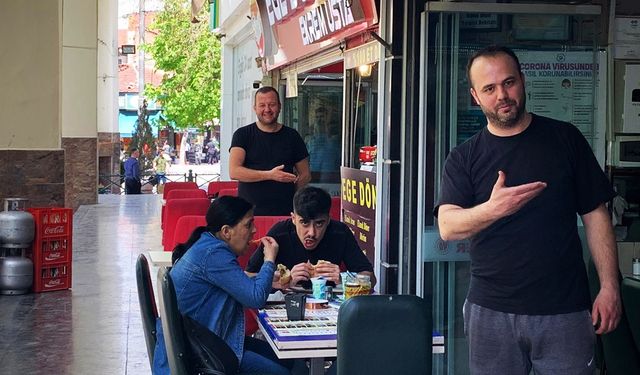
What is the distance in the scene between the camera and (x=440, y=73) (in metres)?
6.79

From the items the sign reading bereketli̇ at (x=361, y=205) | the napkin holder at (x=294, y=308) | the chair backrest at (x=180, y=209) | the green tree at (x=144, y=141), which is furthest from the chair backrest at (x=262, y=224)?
the green tree at (x=144, y=141)

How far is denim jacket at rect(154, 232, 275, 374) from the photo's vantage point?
16.3 feet

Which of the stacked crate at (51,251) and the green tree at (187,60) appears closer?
the stacked crate at (51,251)

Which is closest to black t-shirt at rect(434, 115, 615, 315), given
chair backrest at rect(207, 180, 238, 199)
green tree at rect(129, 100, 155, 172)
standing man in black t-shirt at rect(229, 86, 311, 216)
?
standing man in black t-shirt at rect(229, 86, 311, 216)

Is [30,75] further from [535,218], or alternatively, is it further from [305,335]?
[535,218]

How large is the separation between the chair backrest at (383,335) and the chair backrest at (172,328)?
30.5 inches

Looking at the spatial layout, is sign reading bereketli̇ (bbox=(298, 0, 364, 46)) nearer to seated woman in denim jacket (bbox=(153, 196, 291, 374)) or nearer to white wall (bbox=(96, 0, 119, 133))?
seated woman in denim jacket (bbox=(153, 196, 291, 374))

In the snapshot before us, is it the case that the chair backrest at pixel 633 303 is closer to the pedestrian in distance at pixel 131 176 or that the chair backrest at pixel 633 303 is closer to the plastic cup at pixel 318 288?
the plastic cup at pixel 318 288

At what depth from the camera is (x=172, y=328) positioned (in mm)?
4465

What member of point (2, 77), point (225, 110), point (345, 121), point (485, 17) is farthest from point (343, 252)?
point (225, 110)

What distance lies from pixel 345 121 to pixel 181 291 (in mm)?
4802

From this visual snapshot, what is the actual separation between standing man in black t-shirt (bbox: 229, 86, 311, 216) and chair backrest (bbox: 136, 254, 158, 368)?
2.87 metres

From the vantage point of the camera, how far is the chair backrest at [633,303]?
4723mm

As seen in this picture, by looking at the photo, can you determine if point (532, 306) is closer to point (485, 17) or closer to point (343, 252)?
point (343, 252)
